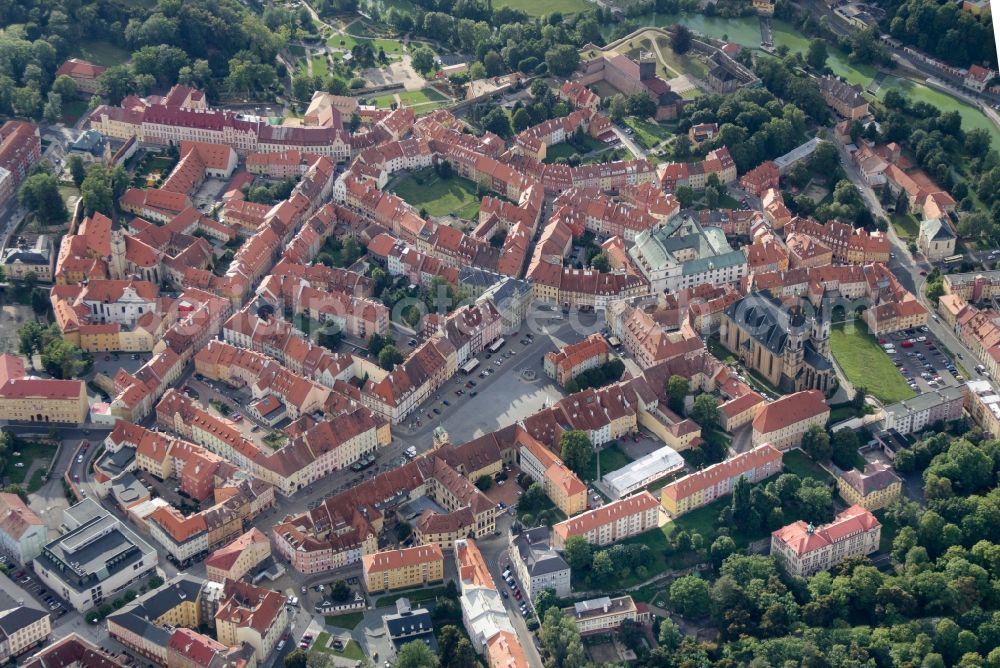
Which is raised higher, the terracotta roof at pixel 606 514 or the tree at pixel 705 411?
the tree at pixel 705 411

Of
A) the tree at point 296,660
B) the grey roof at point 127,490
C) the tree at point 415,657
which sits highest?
the tree at point 415,657

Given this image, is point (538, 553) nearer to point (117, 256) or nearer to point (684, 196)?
point (117, 256)

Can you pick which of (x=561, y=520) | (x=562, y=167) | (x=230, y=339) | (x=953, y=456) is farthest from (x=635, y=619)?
(x=562, y=167)

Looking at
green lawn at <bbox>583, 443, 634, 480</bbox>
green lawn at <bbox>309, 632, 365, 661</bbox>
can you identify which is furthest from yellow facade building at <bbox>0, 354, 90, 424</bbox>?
green lawn at <bbox>583, 443, 634, 480</bbox>

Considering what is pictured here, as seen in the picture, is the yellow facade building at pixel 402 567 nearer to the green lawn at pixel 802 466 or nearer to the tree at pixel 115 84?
the green lawn at pixel 802 466

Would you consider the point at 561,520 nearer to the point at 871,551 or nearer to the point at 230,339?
the point at 871,551

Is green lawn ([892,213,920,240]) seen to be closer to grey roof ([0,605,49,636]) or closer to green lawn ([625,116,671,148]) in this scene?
green lawn ([625,116,671,148])

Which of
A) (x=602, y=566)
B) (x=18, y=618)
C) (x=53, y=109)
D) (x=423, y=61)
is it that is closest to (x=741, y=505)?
(x=602, y=566)

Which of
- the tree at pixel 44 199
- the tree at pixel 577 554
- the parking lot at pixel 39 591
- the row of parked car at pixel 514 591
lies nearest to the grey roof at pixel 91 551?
the parking lot at pixel 39 591
